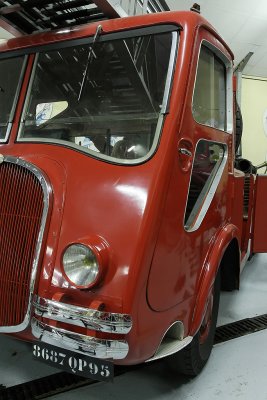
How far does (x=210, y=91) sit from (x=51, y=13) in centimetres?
104

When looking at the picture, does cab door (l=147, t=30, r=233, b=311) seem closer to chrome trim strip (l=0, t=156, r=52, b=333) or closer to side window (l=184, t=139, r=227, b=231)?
side window (l=184, t=139, r=227, b=231)

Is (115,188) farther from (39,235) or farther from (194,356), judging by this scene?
(194,356)

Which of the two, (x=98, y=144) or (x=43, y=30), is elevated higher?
(x=43, y=30)

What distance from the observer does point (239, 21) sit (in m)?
6.17

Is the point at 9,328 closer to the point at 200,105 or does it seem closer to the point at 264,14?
the point at 200,105

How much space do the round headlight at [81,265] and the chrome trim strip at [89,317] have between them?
10 centimetres

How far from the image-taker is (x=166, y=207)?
1569 millimetres

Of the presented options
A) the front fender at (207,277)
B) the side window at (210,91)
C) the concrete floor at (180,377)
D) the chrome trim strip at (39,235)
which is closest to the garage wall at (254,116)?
the side window at (210,91)

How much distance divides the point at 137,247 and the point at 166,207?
24 cm

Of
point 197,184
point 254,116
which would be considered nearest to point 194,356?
point 197,184

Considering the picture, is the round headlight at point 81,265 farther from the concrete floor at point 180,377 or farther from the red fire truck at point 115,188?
the concrete floor at point 180,377

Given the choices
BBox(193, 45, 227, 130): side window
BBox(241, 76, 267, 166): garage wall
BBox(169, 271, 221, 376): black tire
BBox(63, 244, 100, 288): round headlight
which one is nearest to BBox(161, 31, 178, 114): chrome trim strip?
BBox(193, 45, 227, 130): side window

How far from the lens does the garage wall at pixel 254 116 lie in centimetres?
874

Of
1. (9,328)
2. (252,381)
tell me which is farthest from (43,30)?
(252,381)
